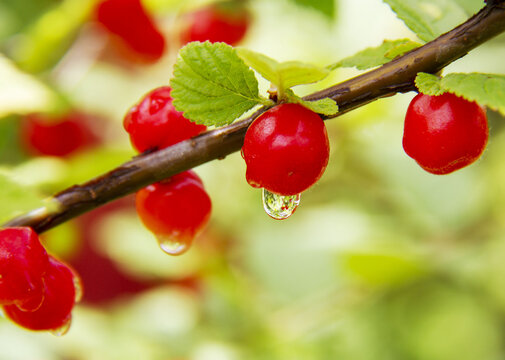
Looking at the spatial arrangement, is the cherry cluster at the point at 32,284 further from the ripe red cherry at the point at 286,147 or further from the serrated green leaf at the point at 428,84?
the serrated green leaf at the point at 428,84

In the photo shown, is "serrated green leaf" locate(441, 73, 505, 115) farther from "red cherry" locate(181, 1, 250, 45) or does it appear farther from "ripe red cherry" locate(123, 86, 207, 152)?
"red cherry" locate(181, 1, 250, 45)

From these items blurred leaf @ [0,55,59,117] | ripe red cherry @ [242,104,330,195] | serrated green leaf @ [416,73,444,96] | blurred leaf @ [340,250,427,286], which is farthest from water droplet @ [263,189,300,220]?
blurred leaf @ [340,250,427,286]

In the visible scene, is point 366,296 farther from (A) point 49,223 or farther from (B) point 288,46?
(A) point 49,223

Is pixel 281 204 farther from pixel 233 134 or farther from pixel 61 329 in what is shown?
pixel 61 329

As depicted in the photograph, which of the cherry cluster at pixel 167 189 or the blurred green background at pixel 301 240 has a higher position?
the blurred green background at pixel 301 240

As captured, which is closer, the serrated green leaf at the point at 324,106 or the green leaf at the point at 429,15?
the serrated green leaf at the point at 324,106

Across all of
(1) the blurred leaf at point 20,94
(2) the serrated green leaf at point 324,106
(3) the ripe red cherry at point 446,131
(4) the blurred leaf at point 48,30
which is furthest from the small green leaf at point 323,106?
(4) the blurred leaf at point 48,30
